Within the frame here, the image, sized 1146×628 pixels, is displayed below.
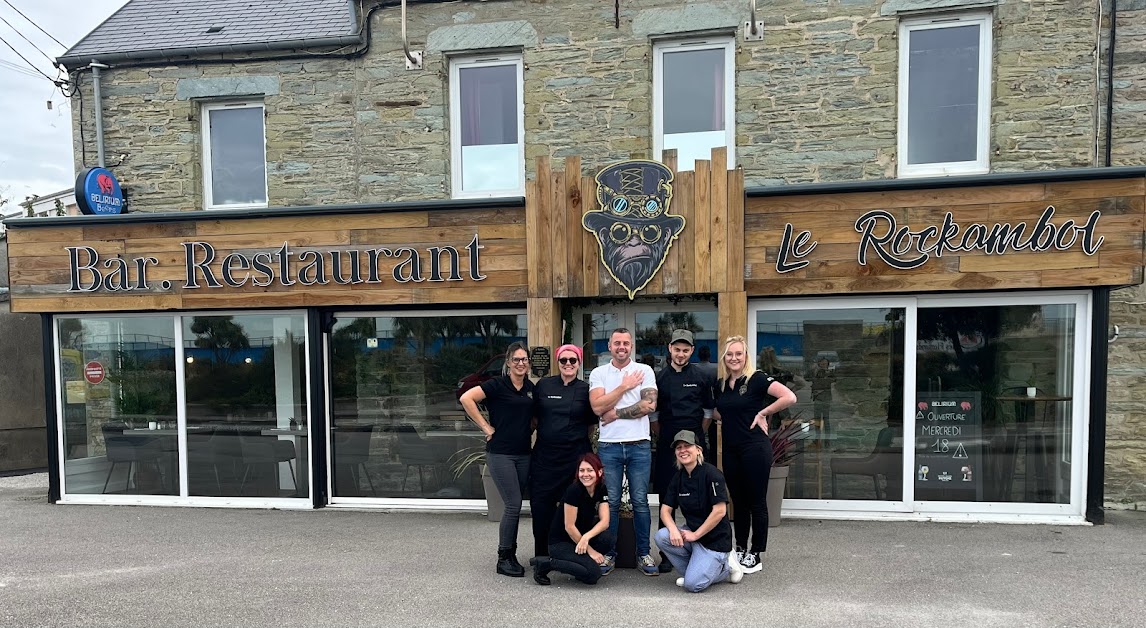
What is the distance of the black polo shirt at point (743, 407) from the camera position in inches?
200

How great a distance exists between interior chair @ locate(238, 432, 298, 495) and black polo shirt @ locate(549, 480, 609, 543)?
13.2 ft

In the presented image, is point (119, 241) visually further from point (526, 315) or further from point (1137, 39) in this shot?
point (1137, 39)

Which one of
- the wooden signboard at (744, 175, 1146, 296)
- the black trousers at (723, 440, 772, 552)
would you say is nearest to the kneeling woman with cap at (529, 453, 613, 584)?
the black trousers at (723, 440, 772, 552)

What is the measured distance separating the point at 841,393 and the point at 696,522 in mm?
2966

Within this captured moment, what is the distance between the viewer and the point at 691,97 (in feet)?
25.2

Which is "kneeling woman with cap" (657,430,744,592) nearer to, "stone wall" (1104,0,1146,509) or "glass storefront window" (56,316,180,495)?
"stone wall" (1104,0,1146,509)

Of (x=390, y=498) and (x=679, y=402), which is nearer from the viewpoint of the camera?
(x=679, y=402)

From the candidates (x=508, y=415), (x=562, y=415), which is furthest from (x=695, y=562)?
(x=508, y=415)

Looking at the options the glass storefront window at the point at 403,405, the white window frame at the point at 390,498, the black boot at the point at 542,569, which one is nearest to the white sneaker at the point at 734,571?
the black boot at the point at 542,569

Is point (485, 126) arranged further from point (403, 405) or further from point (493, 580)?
point (493, 580)

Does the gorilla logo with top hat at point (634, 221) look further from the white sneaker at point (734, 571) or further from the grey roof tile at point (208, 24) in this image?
the grey roof tile at point (208, 24)

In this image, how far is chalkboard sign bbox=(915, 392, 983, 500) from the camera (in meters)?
6.64

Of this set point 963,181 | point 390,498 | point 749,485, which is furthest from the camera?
point 390,498

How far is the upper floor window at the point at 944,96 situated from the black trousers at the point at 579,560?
513cm
